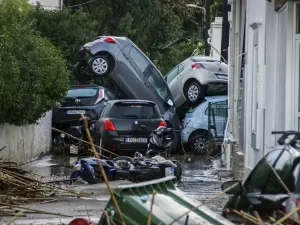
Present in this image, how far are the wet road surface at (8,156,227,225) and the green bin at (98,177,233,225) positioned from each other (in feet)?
15.6

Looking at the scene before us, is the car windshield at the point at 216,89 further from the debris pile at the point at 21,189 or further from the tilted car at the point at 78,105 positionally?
the debris pile at the point at 21,189

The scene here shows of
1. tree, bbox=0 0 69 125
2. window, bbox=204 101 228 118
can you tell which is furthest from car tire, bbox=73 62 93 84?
tree, bbox=0 0 69 125

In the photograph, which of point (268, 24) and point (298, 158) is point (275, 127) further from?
point (298, 158)

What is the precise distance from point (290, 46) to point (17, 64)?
665 cm

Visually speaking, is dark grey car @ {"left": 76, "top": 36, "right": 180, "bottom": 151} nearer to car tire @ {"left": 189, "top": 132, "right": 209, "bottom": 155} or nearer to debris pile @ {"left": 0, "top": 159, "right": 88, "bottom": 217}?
car tire @ {"left": 189, "top": 132, "right": 209, "bottom": 155}

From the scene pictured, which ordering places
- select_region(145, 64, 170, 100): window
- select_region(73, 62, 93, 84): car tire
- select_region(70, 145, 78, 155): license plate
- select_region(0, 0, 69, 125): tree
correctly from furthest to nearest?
select_region(73, 62, 93, 84): car tire, select_region(145, 64, 170, 100): window, select_region(70, 145, 78, 155): license plate, select_region(0, 0, 69, 125): tree

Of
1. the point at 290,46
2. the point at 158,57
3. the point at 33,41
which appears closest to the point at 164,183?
the point at 290,46

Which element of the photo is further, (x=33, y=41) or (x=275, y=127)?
(x=33, y=41)

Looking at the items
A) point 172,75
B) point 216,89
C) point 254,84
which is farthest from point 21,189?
point 172,75

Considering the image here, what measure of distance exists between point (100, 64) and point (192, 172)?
7717 mm

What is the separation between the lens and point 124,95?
97.9 ft

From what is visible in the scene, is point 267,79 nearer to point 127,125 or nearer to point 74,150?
point 127,125

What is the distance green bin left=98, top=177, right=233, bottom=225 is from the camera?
7535 mm

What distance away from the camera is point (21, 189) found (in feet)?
47.5
